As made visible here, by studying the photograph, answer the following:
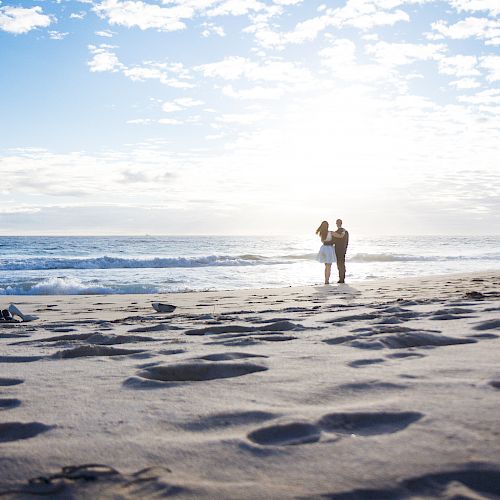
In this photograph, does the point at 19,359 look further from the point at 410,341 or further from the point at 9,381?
the point at 410,341

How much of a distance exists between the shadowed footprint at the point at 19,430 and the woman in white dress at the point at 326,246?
11.9 meters

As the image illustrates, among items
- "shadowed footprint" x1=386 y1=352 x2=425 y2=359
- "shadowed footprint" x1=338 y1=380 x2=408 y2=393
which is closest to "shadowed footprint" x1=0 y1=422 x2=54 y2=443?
"shadowed footprint" x1=338 y1=380 x2=408 y2=393

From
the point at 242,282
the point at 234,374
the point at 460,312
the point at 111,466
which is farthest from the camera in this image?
the point at 242,282

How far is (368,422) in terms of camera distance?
150cm

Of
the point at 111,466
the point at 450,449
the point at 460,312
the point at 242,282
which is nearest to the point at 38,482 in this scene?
the point at 111,466

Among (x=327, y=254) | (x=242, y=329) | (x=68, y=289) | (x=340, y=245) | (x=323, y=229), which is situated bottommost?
(x=68, y=289)

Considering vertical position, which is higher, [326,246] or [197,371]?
[326,246]

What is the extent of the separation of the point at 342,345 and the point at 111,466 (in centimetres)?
200

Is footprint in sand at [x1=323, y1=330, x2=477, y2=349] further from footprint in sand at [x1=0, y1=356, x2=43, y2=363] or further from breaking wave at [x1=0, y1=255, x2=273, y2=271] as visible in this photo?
breaking wave at [x1=0, y1=255, x2=273, y2=271]

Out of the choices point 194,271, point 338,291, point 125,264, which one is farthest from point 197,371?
point 125,264

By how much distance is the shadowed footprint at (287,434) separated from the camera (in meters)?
1.38

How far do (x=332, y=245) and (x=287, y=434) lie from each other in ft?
40.5

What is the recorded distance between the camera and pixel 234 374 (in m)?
2.29

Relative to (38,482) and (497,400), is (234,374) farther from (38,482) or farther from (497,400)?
(38,482)
